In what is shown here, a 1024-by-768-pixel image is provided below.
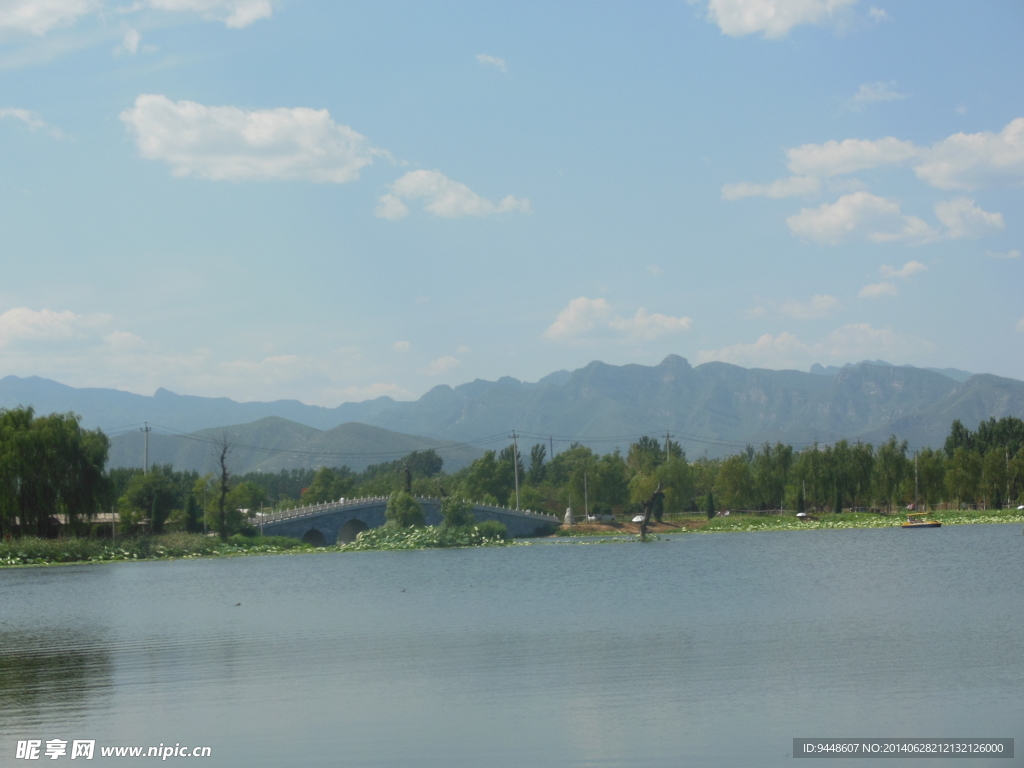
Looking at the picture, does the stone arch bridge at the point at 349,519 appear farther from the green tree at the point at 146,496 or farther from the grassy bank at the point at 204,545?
the green tree at the point at 146,496

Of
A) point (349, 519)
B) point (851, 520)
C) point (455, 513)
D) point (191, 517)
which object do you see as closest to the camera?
point (455, 513)

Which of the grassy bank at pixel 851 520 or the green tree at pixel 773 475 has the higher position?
the green tree at pixel 773 475

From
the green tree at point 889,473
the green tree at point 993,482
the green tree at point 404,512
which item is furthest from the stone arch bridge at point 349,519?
the green tree at point 993,482

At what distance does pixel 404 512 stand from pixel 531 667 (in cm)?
4789

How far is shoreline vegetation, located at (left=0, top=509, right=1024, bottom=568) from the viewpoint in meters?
47.9

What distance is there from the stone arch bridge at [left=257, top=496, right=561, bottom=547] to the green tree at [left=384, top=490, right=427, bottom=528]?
20.8ft

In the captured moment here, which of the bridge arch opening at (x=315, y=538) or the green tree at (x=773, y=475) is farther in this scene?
the green tree at (x=773, y=475)

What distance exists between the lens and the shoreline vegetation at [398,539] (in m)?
47.9

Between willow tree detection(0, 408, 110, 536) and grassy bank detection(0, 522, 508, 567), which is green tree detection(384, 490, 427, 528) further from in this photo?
willow tree detection(0, 408, 110, 536)

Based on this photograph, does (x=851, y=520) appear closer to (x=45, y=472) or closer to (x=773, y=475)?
(x=773, y=475)

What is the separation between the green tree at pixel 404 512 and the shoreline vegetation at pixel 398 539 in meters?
1.08

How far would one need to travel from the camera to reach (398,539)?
60031mm

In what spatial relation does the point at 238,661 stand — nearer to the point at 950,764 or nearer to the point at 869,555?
the point at 950,764

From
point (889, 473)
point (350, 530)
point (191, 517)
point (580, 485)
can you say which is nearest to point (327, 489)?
point (350, 530)
